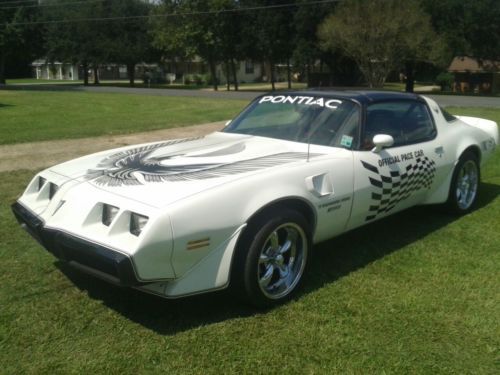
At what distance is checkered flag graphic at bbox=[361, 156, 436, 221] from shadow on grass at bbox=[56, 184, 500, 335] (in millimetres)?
422

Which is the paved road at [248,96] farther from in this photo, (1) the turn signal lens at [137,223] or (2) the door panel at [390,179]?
(1) the turn signal lens at [137,223]

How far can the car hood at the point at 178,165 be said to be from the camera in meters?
3.16

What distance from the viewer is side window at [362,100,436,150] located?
4344mm

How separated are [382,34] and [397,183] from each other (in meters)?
27.0

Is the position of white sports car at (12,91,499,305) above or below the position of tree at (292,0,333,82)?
below

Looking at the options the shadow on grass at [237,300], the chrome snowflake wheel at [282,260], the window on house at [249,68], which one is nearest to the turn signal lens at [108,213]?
the shadow on grass at [237,300]

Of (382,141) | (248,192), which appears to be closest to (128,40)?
(382,141)

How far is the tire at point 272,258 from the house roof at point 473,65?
42.0 metres

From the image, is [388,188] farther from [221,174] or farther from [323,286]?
[221,174]

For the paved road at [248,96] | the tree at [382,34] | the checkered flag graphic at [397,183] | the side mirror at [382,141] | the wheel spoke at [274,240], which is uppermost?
the tree at [382,34]

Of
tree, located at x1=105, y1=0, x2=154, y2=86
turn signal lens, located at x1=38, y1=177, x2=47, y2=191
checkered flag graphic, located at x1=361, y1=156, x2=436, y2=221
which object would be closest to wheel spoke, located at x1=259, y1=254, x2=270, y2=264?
checkered flag graphic, located at x1=361, y1=156, x2=436, y2=221

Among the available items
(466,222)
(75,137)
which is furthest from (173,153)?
(75,137)

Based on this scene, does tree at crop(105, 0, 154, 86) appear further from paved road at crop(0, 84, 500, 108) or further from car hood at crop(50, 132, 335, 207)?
car hood at crop(50, 132, 335, 207)

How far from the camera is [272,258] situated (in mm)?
3459
